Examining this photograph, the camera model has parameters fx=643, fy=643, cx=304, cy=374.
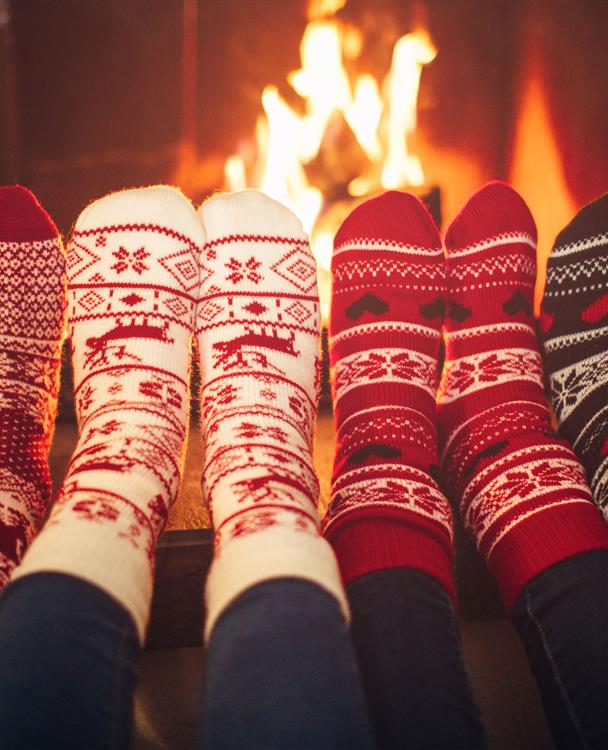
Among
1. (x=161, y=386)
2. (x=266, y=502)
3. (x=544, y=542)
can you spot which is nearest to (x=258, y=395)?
(x=161, y=386)

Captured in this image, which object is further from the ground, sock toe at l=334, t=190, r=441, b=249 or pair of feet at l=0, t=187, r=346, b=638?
sock toe at l=334, t=190, r=441, b=249

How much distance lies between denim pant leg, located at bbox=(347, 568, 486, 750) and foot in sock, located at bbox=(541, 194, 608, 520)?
354mm

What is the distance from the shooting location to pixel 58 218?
1324mm

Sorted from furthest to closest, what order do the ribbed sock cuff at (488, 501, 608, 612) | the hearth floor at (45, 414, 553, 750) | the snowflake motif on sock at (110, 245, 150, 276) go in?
the snowflake motif on sock at (110, 245, 150, 276), the hearth floor at (45, 414, 553, 750), the ribbed sock cuff at (488, 501, 608, 612)

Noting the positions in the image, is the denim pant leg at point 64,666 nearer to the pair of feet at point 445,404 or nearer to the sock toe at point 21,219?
the pair of feet at point 445,404

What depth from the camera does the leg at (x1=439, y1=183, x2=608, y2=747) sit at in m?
0.56

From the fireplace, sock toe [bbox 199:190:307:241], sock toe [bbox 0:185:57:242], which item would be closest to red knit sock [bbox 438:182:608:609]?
sock toe [bbox 199:190:307:241]

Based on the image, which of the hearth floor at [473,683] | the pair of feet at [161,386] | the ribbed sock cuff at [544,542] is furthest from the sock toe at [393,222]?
the ribbed sock cuff at [544,542]

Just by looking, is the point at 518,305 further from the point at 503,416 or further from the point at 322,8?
the point at 322,8

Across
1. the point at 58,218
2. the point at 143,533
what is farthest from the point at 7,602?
the point at 58,218

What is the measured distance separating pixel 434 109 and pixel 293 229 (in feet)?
2.13

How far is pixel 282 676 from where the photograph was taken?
40 centimetres

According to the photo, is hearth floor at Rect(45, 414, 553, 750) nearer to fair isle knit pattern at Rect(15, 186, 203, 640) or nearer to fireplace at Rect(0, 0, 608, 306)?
fair isle knit pattern at Rect(15, 186, 203, 640)

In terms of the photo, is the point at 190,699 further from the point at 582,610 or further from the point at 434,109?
the point at 434,109
